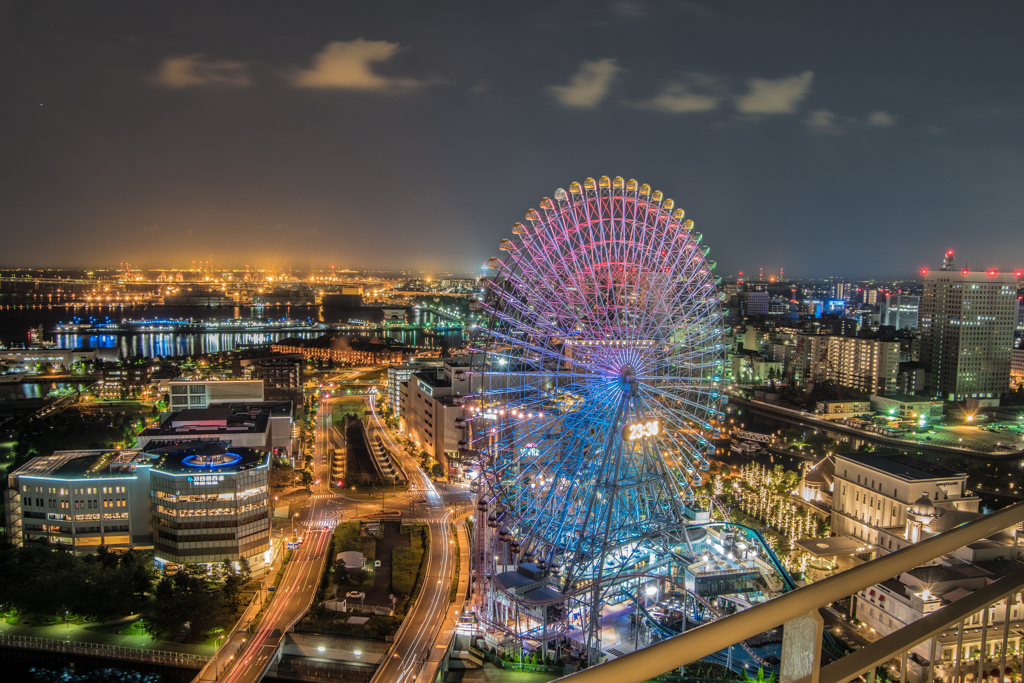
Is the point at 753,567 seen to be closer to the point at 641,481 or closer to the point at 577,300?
the point at 641,481

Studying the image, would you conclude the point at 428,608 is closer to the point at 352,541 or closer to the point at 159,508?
the point at 352,541

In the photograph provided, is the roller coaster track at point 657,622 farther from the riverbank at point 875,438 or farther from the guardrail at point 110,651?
the riverbank at point 875,438

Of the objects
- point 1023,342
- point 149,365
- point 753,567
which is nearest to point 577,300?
point 753,567

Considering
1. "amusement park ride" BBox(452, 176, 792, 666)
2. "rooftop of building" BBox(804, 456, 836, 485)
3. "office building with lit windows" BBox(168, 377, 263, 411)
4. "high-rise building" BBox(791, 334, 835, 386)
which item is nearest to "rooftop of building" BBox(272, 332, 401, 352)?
"office building with lit windows" BBox(168, 377, 263, 411)

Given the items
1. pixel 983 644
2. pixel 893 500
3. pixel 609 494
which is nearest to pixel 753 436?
pixel 893 500

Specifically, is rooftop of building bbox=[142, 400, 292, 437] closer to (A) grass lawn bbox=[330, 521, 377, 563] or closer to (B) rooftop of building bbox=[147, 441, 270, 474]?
(B) rooftop of building bbox=[147, 441, 270, 474]

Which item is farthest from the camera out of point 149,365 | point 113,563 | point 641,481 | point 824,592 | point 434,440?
point 149,365
